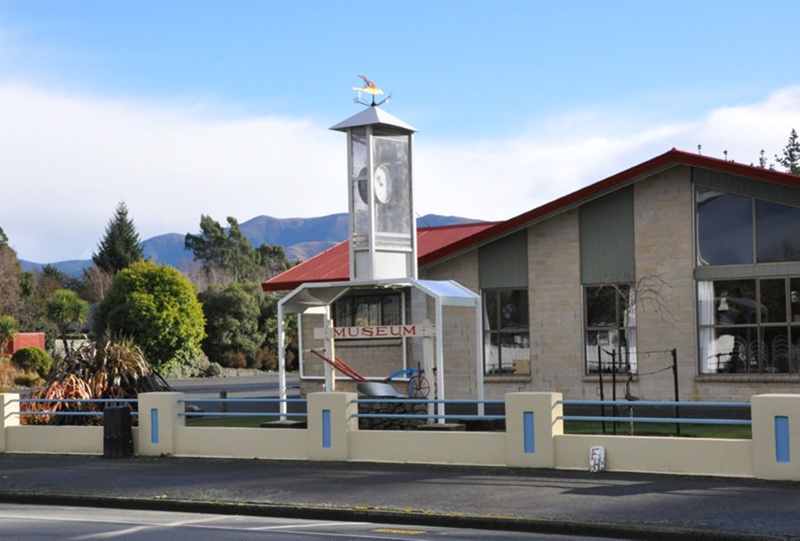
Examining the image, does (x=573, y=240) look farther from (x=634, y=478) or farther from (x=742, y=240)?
(x=634, y=478)

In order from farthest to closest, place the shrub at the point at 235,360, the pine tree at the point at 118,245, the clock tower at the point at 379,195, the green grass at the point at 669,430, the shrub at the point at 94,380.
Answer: the pine tree at the point at 118,245 < the shrub at the point at 235,360 < the shrub at the point at 94,380 < the clock tower at the point at 379,195 < the green grass at the point at 669,430

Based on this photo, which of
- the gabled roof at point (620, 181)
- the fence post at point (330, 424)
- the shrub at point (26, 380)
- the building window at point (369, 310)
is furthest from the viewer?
the shrub at point (26, 380)

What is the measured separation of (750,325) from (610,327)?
2874mm

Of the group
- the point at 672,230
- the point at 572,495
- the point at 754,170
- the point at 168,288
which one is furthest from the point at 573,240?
the point at 168,288

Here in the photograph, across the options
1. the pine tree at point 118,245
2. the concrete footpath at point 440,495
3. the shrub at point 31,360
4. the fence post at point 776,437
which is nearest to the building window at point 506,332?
the concrete footpath at point 440,495

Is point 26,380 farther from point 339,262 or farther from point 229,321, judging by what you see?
point 339,262

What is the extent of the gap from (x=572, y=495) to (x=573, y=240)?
37.5ft

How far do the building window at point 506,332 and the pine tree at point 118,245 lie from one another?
56.2m

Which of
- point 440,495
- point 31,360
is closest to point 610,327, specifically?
point 440,495

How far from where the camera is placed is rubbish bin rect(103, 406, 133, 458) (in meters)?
19.1

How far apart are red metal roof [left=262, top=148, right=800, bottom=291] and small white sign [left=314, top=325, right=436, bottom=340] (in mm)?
4816

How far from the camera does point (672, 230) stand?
76.3 ft

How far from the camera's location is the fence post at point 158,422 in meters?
19.0

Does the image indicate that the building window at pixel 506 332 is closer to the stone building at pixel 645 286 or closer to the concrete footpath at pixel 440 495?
the stone building at pixel 645 286
